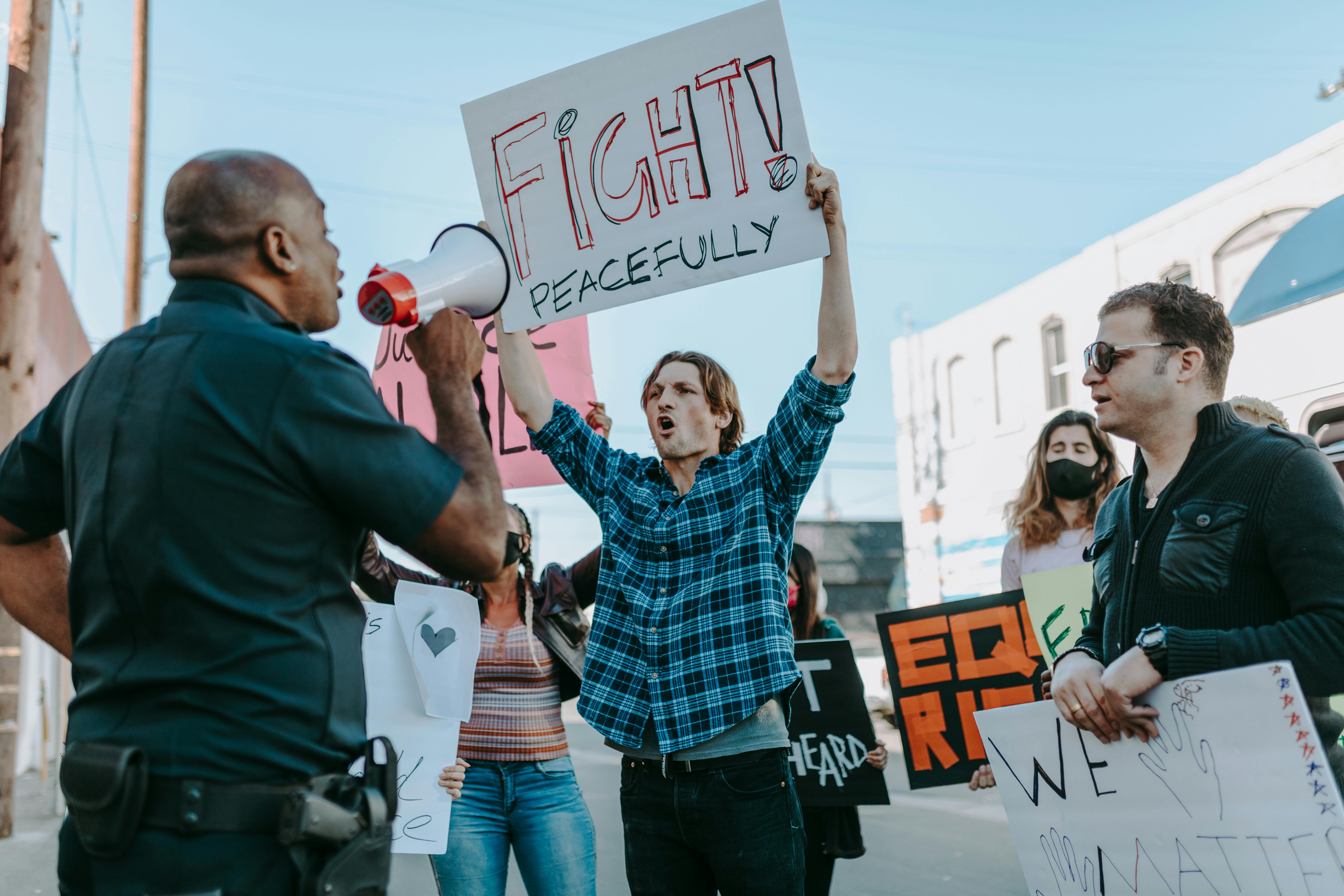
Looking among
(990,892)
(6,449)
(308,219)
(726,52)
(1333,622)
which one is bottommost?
(990,892)

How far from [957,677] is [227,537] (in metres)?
3.19

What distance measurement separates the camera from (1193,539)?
6.63 ft

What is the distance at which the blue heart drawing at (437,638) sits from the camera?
317 centimetres

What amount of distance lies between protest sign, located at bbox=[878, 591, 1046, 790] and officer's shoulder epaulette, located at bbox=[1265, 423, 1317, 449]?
1906 mm

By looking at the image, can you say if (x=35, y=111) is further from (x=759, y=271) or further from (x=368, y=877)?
(x=368, y=877)

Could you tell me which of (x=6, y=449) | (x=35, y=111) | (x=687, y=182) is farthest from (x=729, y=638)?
(x=35, y=111)

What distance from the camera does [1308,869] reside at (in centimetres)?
175

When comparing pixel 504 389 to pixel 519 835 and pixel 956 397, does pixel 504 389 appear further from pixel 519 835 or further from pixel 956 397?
pixel 956 397

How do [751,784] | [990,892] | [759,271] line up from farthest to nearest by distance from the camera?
1. [990,892]
2. [759,271]
3. [751,784]

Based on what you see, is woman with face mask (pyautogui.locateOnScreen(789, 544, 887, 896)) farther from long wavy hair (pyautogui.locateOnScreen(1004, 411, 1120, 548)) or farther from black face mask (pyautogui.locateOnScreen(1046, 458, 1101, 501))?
black face mask (pyautogui.locateOnScreen(1046, 458, 1101, 501))

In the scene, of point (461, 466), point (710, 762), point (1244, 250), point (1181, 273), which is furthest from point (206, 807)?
point (1181, 273)

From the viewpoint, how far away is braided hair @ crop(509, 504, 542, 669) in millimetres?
3342

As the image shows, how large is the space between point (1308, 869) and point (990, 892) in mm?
4370

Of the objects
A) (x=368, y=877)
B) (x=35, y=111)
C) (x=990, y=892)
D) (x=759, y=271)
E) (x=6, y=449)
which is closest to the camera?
(x=368, y=877)
